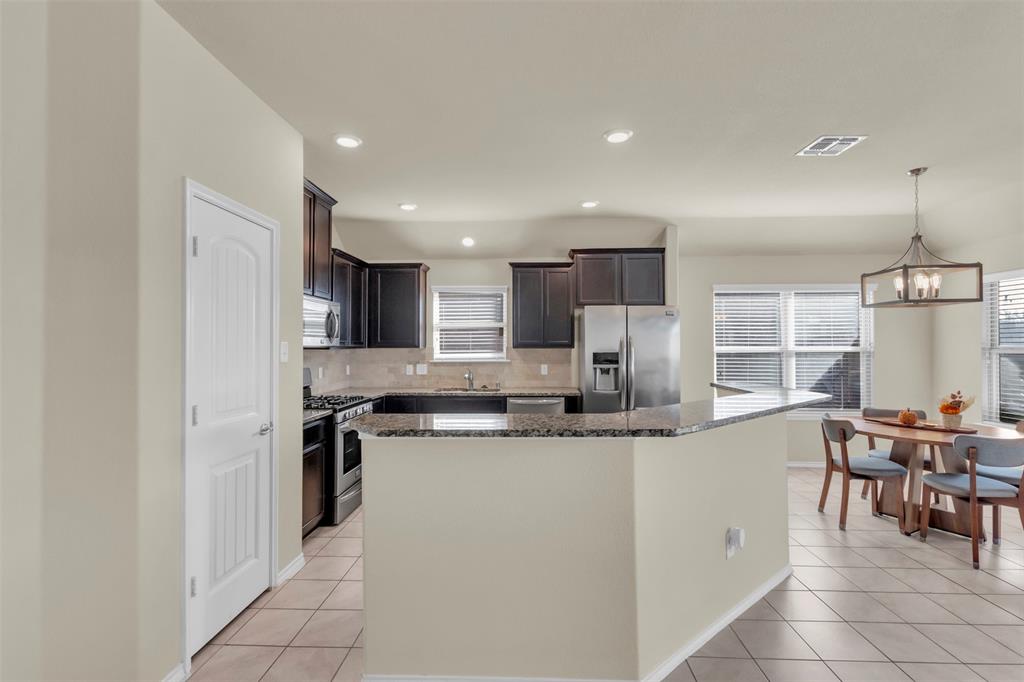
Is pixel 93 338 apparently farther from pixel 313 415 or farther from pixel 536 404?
pixel 536 404

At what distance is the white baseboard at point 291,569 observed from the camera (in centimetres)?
287

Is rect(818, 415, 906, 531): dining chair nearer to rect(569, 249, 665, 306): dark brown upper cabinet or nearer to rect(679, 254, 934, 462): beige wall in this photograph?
rect(679, 254, 934, 462): beige wall

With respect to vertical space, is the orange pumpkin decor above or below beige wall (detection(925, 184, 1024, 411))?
below

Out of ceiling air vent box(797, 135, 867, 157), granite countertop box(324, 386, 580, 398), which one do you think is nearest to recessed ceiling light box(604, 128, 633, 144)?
ceiling air vent box(797, 135, 867, 157)

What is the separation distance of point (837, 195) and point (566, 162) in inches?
103

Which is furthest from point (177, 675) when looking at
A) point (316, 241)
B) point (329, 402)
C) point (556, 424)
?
point (316, 241)

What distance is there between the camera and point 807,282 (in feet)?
19.2

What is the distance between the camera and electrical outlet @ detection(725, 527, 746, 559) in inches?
96.0

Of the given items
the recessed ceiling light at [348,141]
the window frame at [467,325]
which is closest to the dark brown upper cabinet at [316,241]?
the recessed ceiling light at [348,141]

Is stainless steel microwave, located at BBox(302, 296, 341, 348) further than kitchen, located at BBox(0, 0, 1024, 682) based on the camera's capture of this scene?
Yes

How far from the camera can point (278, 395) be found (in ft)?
9.22

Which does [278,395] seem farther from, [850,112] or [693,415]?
[850,112]

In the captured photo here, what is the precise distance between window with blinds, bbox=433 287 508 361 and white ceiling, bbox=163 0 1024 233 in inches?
73.3

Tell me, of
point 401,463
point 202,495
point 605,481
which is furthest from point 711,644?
point 202,495
